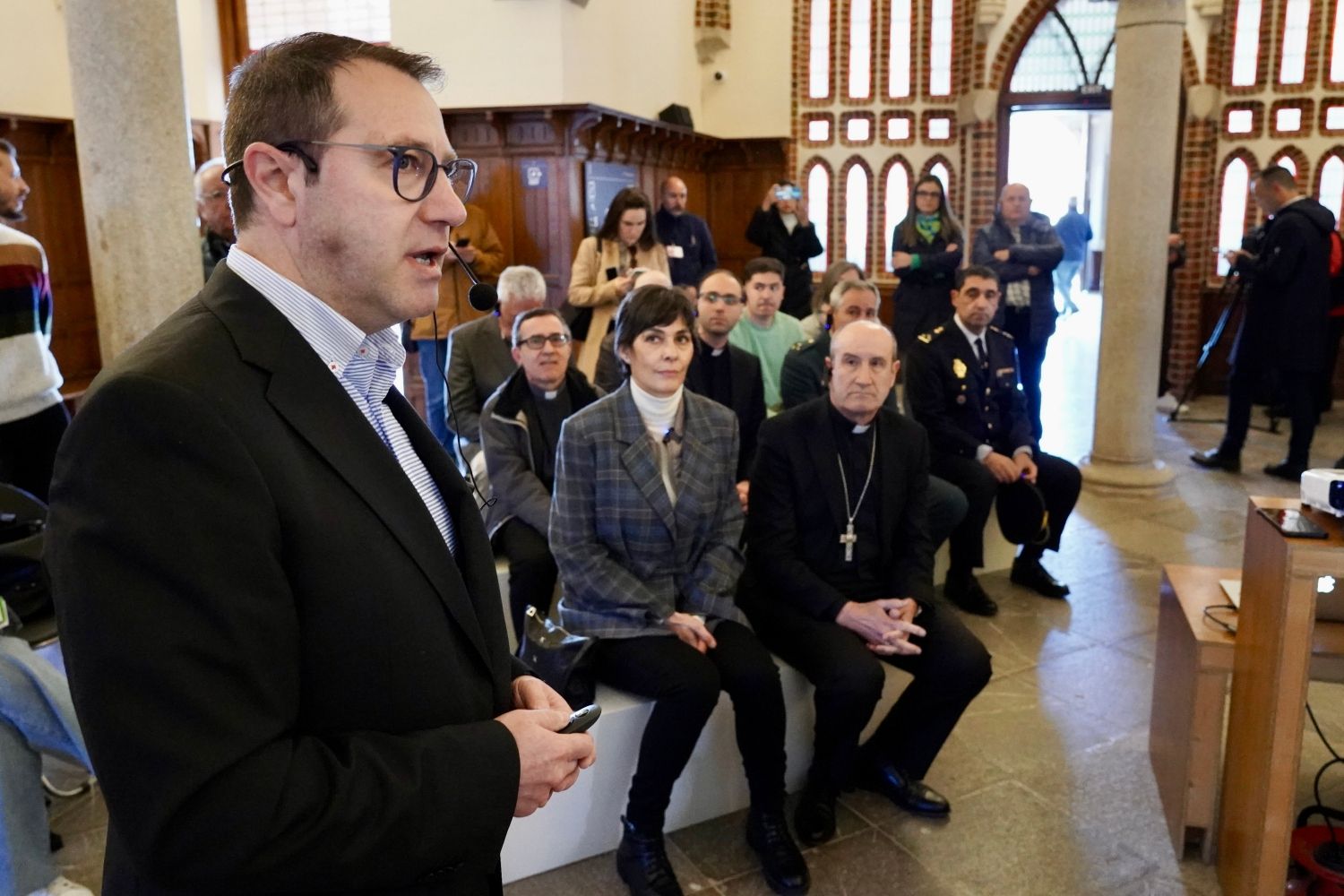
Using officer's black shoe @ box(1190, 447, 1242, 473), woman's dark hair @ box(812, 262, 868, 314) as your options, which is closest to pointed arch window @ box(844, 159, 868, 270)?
officer's black shoe @ box(1190, 447, 1242, 473)

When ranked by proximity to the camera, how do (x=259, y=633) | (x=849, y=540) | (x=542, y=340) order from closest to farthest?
(x=259, y=633)
(x=849, y=540)
(x=542, y=340)

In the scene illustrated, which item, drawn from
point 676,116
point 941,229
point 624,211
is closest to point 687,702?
point 624,211

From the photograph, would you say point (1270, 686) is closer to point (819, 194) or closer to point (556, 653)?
point (556, 653)

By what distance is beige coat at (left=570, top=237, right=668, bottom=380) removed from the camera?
579 centimetres

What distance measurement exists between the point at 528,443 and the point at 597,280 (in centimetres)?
235

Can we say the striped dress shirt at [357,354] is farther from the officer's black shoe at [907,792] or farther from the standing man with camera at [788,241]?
the standing man with camera at [788,241]

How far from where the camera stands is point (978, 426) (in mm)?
4688

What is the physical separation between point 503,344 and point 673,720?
2414 mm

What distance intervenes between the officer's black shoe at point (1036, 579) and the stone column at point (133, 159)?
3469 millimetres

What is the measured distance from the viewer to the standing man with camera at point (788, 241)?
25.1 ft

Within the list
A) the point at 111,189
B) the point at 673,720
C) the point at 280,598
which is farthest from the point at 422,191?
the point at 111,189

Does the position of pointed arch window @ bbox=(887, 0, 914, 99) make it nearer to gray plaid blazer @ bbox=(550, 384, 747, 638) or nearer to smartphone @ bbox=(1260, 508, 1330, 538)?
gray plaid blazer @ bbox=(550, 384, 747, 638)

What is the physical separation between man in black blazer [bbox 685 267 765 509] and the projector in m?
2.17

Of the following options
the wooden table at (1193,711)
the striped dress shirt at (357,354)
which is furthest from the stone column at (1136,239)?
the striped dress shirt at (357,354)
